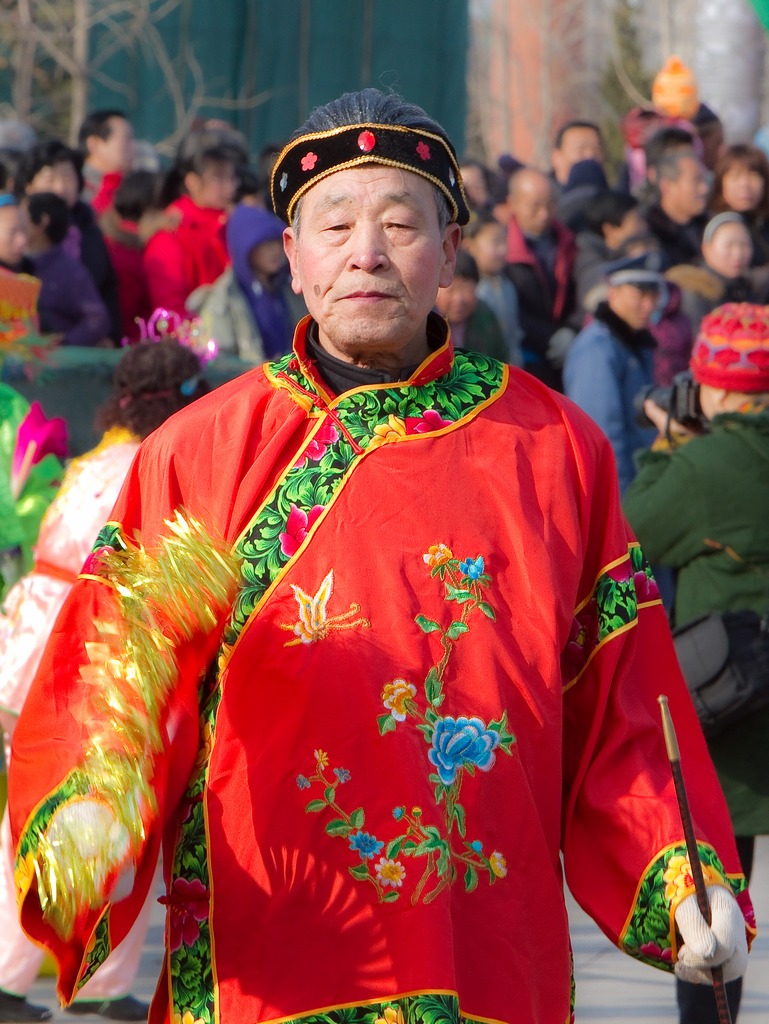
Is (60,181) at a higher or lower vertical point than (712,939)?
lower

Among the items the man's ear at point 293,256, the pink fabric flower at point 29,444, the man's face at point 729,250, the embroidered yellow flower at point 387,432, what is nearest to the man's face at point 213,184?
the man's face at point 729,250

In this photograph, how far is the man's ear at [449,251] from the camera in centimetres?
276

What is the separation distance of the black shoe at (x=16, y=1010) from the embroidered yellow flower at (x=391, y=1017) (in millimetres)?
2893

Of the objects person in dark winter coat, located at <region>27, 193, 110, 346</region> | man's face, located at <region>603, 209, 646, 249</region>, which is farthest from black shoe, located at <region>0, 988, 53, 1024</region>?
man's face, located at <region>603, 209, 646, 249</region>

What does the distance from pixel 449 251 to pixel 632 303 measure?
18.1 feet

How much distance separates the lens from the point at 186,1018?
2.50 metres

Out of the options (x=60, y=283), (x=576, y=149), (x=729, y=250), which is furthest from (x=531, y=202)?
(x=60, y=283)

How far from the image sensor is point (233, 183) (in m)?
9.11

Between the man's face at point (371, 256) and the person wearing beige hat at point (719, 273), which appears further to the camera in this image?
the person wearing beige hat at point (719, 273)

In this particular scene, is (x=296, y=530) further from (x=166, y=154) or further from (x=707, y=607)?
(x=166, y=154)

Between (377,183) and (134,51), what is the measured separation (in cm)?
1054

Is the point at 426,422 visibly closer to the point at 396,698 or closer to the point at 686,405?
the point at 396,698

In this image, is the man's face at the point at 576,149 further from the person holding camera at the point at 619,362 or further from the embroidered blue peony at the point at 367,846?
the embroidered blue peony at the point at 367,846

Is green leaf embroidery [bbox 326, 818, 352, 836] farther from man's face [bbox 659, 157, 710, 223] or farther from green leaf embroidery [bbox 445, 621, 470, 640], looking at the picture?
man's face [bbox 659, 157, 710, 223]
